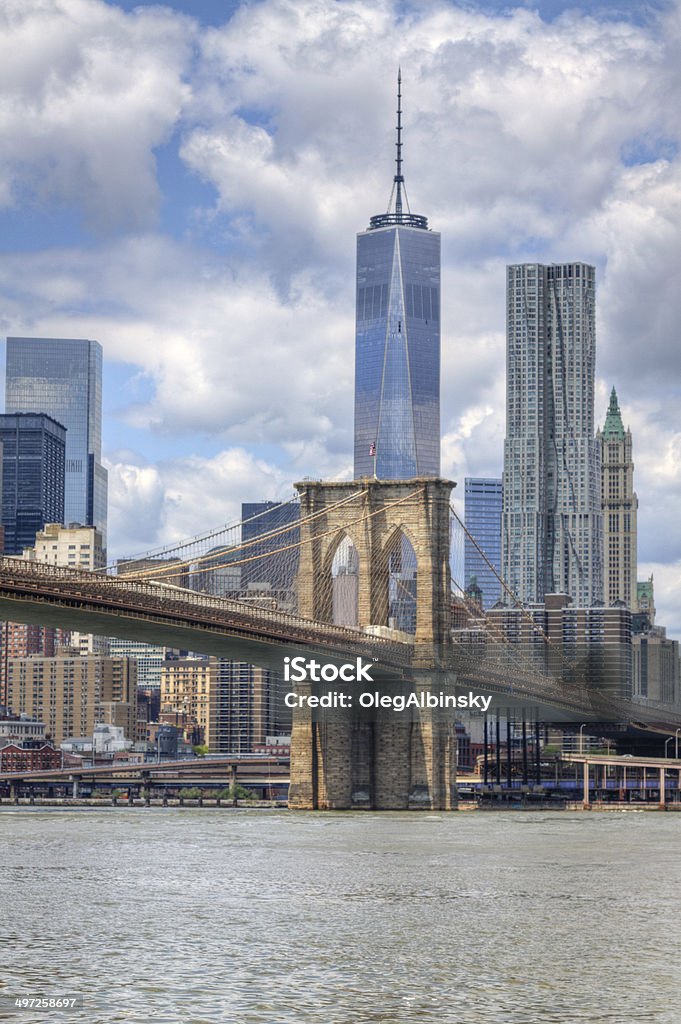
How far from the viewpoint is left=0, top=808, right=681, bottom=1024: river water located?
24.4 m

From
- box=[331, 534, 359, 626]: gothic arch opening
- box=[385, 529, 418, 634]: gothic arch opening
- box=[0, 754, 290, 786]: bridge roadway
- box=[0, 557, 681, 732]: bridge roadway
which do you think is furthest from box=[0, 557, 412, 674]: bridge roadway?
box=[0, 754, 290, 786]: bridge roadway

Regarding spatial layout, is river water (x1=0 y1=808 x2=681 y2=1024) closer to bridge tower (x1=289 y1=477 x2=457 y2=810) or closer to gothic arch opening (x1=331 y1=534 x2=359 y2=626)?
bridge tower (x1=289 y1=477 x2=457 y2=810)

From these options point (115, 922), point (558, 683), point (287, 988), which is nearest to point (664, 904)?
point (115, 922)

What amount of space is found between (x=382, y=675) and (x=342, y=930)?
5175 centimetres

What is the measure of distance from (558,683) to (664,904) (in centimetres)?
7466

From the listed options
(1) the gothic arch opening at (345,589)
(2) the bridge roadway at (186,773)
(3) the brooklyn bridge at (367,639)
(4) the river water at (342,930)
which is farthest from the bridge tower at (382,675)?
(2) the bridge roadway at (186,773)

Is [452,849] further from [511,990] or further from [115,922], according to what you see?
[511,990]

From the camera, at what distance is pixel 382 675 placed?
275 feet

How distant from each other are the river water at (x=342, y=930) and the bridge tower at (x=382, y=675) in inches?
1100

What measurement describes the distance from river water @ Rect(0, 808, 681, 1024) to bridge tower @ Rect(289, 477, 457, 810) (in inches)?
1100

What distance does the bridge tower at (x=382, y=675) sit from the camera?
3383 inches

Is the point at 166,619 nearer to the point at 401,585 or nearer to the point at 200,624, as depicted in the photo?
the point at 200,624

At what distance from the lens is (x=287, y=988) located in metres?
25.5

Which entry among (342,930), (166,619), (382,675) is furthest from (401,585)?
(342,930)
